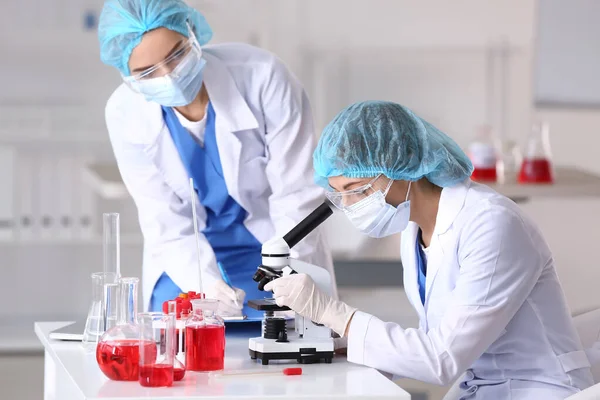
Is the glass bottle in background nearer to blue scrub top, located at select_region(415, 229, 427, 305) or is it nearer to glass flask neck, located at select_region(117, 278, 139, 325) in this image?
blue scrub top, located at select_region(415, 229, 427, 305)

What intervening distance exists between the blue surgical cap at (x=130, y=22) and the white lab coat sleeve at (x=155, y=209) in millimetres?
182

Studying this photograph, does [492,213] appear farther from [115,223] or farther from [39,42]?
[39,42]

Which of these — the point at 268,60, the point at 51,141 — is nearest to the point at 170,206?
the point at 268,60

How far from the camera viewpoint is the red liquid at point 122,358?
1616mm

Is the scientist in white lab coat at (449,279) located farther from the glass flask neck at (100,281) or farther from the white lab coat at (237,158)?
the white lab coat at (237,158)

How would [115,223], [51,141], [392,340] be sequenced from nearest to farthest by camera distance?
[392,340]
[115,223]
[51,141]

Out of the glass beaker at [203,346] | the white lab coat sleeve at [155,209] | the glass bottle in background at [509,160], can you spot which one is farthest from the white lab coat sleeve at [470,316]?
the glass bottle in background at [509,160]

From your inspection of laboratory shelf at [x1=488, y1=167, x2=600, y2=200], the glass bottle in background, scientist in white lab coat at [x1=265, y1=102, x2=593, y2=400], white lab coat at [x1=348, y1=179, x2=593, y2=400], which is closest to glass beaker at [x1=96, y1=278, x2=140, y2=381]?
scientist in white lab coat at [x1=265, y1=102, x2=593, y2=400]

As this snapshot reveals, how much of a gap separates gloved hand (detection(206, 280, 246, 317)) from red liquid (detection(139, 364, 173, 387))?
43 centimetres

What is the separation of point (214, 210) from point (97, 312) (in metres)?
0.63

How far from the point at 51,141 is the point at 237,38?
1.02 metres

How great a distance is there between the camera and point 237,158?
2.40 meters

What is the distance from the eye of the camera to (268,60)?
7.98 ft

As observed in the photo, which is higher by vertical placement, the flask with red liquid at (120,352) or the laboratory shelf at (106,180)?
the laboratory shelf at (106,180)
